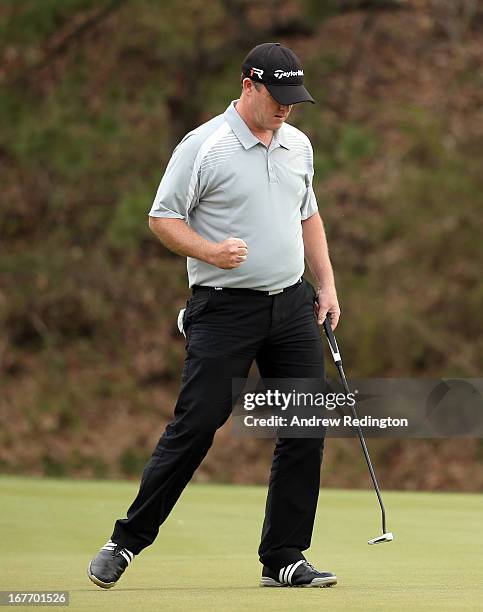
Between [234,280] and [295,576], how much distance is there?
104 cm

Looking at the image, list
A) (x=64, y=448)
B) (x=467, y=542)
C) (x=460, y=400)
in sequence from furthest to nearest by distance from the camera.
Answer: (x=64, y=448) → (x=460, y=400) → (x=467, y=542)

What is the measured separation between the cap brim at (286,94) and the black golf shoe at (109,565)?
1.60 m

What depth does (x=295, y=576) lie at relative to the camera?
508 centimetres

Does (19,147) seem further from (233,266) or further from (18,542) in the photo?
(233,266)

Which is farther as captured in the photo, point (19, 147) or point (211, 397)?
point (19, 147)

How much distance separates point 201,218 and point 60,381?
1135cm

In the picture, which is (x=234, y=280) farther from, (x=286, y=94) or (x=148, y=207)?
(x=148, y=207)

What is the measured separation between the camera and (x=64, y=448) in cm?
1566

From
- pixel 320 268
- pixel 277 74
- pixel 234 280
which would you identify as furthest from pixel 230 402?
pixel 277 74

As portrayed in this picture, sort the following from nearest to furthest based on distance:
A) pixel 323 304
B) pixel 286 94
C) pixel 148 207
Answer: pixel 286 94 → pixel 323 304 → pixel 148 207

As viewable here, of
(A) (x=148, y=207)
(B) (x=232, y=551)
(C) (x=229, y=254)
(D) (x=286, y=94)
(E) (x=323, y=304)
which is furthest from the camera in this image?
(A) (x=148, y=207)

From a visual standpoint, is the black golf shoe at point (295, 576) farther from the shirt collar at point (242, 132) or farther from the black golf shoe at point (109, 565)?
the shirt collar at point (242, 132)

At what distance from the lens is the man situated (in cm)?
498

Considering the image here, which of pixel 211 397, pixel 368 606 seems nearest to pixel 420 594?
pixel 368 606
